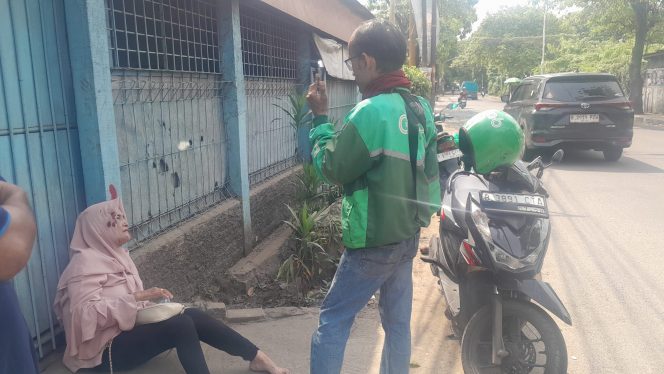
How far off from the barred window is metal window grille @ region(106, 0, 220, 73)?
3.09ft

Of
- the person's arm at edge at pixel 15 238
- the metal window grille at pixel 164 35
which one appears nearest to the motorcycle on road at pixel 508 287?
the person's arm at edge at pixel 15 238

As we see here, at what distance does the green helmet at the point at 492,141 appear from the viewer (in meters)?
2.99

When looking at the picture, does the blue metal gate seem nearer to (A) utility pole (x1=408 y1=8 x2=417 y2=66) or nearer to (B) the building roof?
(B) the building roof

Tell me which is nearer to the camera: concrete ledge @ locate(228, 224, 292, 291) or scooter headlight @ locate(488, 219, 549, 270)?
scooter headlight @ locate(488, 219, 549, 270)

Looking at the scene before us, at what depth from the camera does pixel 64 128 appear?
8.91 ft

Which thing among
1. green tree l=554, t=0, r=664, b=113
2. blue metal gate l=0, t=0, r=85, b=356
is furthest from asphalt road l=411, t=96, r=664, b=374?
green tree l=554, t=0, r=664, b=113

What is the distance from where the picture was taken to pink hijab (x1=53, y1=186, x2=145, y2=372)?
2.39m

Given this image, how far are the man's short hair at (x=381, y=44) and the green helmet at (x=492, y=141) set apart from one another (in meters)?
0.95

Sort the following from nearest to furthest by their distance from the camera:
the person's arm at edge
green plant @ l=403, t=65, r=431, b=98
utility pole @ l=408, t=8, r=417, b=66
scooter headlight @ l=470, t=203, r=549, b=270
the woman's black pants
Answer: the person's arm at edge → the woman's black pants → scooter headlight @ l=470, t=203, r=549, b=270 → green plant @ l=403, t=65, r=431, b=98 → utility pole @ l=408, t=8, r=417, b=66

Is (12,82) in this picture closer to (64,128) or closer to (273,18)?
(64,128)

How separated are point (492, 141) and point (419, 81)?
10.1 meters

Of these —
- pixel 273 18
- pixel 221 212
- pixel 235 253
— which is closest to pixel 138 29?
pixel 221 212

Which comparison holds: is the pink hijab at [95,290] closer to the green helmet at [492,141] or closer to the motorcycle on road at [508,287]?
the motorcycle on road at [508,287]

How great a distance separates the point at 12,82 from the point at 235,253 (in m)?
2.65
